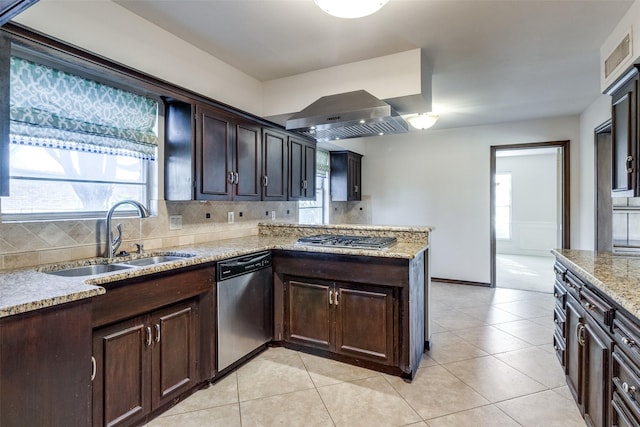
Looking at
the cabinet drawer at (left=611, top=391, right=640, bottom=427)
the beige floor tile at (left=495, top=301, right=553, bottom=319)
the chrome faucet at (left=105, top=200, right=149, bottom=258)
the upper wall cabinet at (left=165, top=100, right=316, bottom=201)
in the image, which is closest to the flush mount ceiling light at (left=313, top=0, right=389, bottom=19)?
the upper wall cabinet at (left=165, top=100, right=316, bottom=201)

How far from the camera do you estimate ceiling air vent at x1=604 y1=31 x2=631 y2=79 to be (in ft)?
6.98

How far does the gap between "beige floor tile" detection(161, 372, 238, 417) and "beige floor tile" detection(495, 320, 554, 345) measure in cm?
271

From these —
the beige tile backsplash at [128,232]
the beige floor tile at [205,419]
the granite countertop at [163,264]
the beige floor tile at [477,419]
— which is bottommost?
the beige floor tile at [477,419]

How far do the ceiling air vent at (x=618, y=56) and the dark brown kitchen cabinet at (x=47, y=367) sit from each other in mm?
3453

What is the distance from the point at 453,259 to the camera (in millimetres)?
5266

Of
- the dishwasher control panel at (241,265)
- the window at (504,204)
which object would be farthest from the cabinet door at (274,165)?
the window at (504,204)

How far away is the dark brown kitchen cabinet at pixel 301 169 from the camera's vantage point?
3668 millimetres

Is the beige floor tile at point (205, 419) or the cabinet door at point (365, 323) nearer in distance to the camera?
the beige floor tile at point (205, 419)

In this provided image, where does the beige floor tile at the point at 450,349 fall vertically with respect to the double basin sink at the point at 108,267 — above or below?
below

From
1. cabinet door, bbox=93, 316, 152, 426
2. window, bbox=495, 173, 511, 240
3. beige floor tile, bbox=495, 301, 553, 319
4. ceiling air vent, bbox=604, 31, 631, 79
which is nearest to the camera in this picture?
cabinet door, bbox=93, 316, 152, 426

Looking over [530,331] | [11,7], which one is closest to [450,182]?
[530,331]

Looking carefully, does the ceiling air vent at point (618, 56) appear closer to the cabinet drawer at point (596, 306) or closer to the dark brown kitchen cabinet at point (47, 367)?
the cabinet drawer at point (596, 306)

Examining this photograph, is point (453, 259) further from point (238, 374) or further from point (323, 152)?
point (238, 374)

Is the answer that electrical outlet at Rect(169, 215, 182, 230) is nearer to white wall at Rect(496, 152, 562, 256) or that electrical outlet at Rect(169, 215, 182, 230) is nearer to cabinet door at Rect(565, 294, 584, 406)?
cabinet door at Rect(565, 294, 584, 406)
